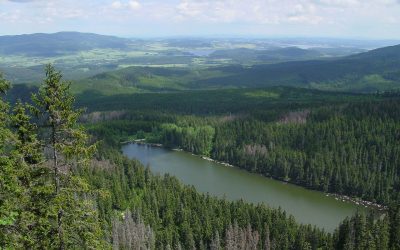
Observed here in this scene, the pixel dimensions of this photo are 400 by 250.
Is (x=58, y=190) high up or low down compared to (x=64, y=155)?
down

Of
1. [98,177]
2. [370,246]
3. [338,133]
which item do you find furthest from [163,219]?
[338,133]

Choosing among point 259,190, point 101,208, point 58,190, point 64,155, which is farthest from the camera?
point 259,190

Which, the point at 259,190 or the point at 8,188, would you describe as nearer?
the point at 8,188

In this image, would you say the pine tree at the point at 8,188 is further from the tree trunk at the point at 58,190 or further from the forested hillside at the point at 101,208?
the tree trunk at the point at 58,190

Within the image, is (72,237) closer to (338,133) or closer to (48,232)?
(48,232)

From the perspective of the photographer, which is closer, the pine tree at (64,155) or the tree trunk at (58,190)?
the pine tree at (64,155)

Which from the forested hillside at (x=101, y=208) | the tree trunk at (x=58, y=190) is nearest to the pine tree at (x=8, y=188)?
the forested hillside at (x=101, y=208)

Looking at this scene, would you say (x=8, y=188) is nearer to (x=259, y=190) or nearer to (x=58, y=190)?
(x=58, y=190)

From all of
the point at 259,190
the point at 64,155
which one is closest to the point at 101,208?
the point at 259,190
